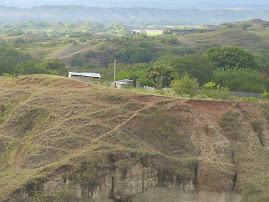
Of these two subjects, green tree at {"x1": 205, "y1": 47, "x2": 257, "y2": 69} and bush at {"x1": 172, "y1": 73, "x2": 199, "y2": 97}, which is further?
green tree at {"x1": 205, "y1": 47, "x2": 257, "y2": 69}

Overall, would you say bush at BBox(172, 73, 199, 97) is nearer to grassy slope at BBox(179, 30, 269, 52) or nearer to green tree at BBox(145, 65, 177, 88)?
green tree at BBox(145, 65, 177, 88)

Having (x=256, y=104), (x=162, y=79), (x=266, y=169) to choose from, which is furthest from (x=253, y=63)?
(x=266, y=169)

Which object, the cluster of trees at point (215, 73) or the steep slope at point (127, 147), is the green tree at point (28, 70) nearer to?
the cluster of trees at point (215, 73)

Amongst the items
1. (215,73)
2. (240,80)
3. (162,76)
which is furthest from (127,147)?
(215,73)

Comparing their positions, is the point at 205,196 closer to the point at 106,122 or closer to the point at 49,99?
the point at 106,122

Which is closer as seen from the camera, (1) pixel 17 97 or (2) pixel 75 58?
(1) pixel 17 97

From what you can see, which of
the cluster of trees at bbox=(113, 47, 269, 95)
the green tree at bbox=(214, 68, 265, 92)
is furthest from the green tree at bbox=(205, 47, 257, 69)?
the green tree at bbox=(214, 68, 265, 92)

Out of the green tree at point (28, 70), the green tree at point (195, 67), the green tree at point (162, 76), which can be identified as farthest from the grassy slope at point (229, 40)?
the green tree at point (162, 76)
